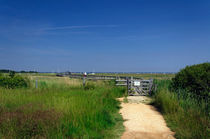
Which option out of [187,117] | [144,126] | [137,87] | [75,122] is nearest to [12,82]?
[137,87]

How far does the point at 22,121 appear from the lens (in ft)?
16.9

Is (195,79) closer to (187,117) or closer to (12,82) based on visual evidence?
(187,117)

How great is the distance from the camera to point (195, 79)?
32.5 feet

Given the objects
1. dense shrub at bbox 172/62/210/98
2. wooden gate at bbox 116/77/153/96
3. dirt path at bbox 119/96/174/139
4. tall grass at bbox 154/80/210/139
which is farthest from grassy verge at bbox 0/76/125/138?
wooden gate at bbox 116/77/153/96

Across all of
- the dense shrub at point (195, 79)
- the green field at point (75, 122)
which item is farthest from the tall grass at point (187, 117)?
the dense shrub at point (195, 79)

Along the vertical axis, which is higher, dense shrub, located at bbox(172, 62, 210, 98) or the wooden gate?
dense shrub, located at bbox(172, 62, 210, 98)

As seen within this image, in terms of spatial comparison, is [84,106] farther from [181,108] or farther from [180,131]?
[181,108]

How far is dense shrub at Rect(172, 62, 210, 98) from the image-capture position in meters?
9.41

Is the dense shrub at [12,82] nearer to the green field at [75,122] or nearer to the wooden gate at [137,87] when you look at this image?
the green field at [75,122]

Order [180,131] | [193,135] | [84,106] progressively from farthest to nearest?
[84,106], [180,131], [193,135]

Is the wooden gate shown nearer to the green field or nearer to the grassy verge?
the green field

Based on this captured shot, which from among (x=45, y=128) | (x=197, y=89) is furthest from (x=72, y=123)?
(x=197, y=89)

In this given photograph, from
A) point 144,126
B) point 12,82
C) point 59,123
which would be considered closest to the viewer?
point 59,123

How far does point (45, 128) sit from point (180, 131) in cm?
443
